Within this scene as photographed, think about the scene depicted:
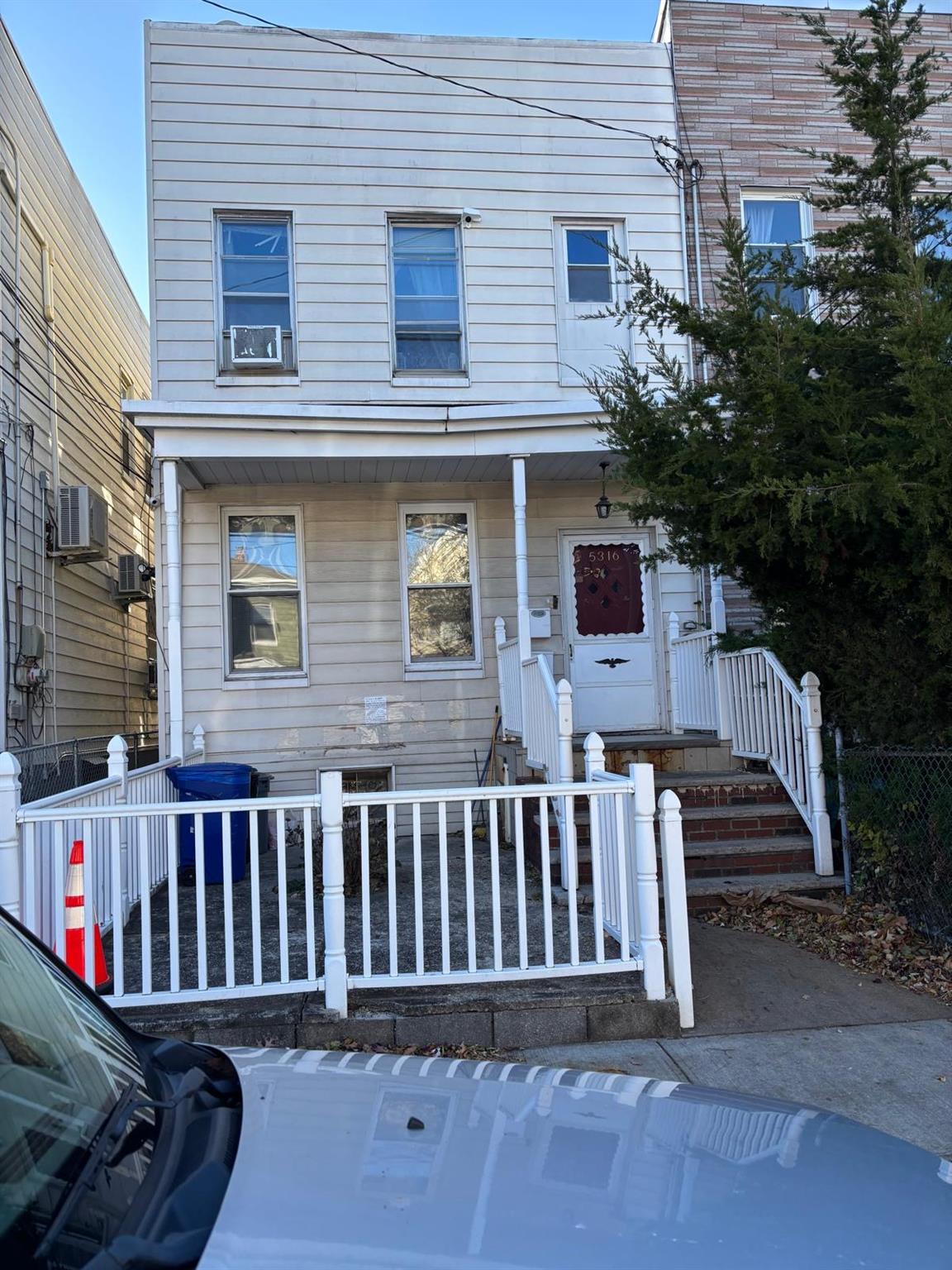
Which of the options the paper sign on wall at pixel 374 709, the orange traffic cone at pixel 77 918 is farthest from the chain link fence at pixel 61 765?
the orange traffic cone at pixel 77 918

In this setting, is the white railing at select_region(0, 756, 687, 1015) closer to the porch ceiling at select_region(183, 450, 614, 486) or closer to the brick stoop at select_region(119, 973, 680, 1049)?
the brick stoop at select_region(119, 973, 680, 1049)

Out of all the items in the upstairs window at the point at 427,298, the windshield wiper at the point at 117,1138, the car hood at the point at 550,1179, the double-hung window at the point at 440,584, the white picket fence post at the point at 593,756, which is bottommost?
the car hood at the point at 550,1179

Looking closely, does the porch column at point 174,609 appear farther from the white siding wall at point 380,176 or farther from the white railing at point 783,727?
the white railing at point 783,727

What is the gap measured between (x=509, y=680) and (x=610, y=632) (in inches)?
60.1

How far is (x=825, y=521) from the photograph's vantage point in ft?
18.6

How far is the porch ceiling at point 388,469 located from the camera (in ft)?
29.9

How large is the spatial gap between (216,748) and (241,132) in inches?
244

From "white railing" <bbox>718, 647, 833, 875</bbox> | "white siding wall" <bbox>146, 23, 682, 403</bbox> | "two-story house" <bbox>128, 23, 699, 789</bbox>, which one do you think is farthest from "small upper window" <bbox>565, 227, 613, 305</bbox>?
"white railing" <bbox>718, 647, 833, 875</bbox>

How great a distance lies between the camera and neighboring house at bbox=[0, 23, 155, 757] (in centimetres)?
998

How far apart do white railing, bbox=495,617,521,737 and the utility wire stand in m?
5.48

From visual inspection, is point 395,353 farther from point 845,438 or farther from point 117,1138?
point 117,1138

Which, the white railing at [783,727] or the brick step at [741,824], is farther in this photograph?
the brick step at [741,824]

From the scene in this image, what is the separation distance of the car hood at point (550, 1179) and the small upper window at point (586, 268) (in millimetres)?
9515

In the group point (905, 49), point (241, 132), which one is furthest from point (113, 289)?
point (905, 49)
